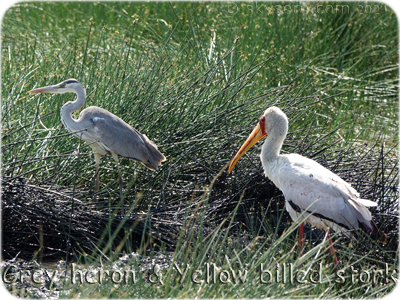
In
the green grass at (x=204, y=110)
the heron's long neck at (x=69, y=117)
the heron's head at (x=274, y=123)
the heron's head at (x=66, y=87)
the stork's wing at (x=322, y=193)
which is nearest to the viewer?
the green grass at (x=204, y=110)

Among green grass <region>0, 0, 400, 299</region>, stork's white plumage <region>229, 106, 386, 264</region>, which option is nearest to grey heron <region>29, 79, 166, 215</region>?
green grass <region>0, 0, 400, 299</region>

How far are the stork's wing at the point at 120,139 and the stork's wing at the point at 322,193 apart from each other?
99 centimetres

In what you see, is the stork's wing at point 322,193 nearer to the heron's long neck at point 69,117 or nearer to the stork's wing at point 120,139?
the stork's wing at point 120,139

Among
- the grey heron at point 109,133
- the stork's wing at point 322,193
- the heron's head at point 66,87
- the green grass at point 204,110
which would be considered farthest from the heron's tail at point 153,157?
the stork's wing at point 322,193

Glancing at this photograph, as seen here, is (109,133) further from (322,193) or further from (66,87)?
(322,193)

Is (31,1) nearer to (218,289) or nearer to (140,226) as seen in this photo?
(140,226)

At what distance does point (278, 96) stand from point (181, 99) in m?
0.93

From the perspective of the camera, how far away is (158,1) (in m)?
8.00

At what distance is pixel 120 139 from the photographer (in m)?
4.14

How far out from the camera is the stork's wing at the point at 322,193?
139 inches

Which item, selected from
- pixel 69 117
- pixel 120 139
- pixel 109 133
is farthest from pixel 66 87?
pixel 120 139

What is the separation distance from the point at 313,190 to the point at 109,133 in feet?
5.14

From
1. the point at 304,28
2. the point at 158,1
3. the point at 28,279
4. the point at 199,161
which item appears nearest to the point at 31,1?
the point at 158,1

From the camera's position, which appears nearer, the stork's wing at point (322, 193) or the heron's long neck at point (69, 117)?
the stork's wing at point (322, 193)
